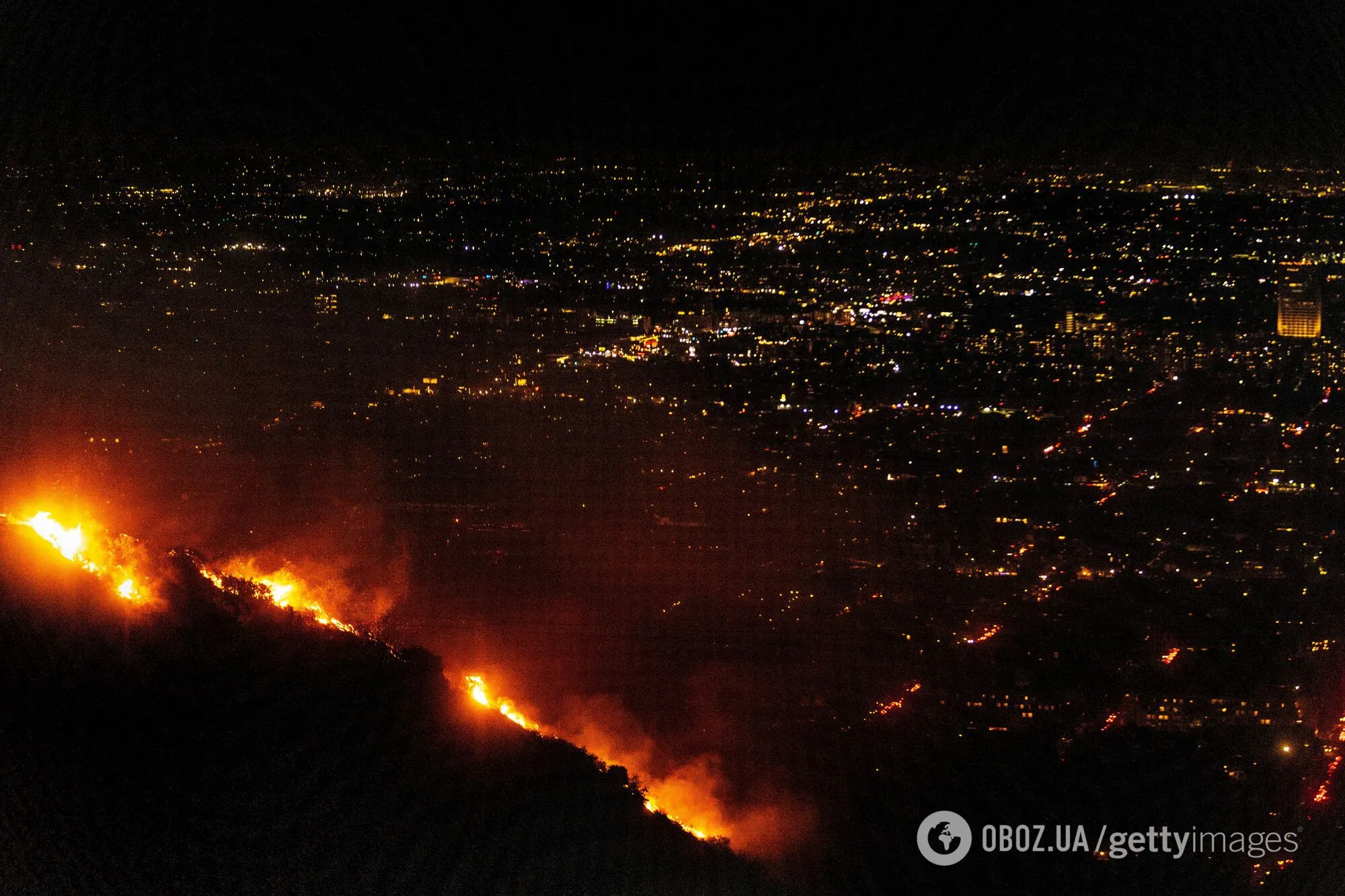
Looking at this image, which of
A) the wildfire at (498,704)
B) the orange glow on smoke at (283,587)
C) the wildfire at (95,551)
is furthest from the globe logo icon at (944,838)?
the wildfire at (95,551)

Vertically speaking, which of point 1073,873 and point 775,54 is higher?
point 775,54

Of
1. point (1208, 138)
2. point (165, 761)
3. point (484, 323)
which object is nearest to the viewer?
point (165, 761)

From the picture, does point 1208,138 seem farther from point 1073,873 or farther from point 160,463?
A: point 160,463

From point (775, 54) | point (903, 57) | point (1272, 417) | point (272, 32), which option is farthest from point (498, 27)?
point (1272, 417)

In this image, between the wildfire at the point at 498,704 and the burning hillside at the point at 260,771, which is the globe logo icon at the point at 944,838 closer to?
the burning hillside at the point at 260,771

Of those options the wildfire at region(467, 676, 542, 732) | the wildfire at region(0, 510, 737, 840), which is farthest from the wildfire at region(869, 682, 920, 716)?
the wildfire at region(467, 676, 542, 732)

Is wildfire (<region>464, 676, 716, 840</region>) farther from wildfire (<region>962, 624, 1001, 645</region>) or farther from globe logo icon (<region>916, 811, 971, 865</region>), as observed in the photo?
wildfire (<region>962, 624, 1001, 645</region>)
